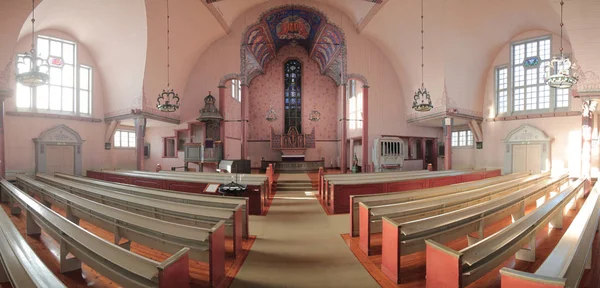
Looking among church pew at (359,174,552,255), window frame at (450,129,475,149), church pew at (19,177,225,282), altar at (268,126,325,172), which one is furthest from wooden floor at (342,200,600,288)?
altar at (268,126,325,172)

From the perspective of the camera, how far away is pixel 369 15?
13.1 m

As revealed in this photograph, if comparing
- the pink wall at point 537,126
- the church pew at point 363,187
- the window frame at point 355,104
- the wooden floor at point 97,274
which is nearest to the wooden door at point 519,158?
the pink wall at point 537,126

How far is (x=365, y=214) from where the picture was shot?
13.9 feet

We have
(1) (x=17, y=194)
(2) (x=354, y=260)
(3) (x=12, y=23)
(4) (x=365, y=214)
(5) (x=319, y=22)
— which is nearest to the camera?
(2) (x=354, y=260)

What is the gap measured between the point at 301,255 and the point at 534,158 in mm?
14670

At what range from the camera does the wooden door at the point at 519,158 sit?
12873mm

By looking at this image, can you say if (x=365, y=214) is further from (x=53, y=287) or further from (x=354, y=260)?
(x=53, y=287)

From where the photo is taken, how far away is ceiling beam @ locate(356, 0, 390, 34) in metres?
12.1

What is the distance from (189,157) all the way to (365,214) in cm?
1201

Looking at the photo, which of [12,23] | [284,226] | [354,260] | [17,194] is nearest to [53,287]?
[354,260]

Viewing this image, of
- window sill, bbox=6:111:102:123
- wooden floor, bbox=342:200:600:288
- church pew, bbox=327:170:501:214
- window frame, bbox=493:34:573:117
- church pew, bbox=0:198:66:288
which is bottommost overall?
wooden floor, bbox=342:200:600:288

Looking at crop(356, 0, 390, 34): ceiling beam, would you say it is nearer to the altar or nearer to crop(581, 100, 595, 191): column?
the altar

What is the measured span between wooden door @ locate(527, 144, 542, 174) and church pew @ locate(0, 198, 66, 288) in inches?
671

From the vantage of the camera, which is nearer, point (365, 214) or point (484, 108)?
point (365, 214)
